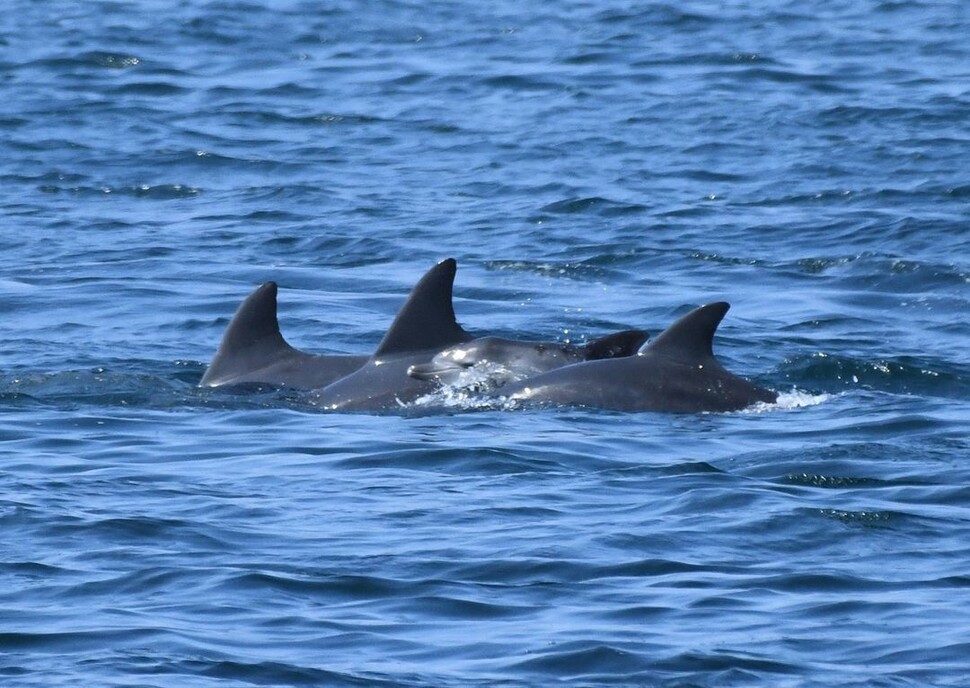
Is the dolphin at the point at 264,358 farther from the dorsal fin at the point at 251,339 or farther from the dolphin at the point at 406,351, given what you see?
the dolphin at the point at 406,351

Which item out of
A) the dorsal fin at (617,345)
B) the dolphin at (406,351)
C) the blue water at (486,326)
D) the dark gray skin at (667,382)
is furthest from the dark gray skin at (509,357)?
the blue water at (486,326)

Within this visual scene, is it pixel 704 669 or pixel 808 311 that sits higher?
pixel 704 669

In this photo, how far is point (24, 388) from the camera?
14695 mm

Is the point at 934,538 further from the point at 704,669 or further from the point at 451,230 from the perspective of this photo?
the point at 451,230

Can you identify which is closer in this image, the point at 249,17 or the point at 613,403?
the point at 613,403

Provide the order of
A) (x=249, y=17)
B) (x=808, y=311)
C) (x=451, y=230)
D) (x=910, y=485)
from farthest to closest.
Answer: (x=249, y=17) < (x=451, y=230) < (x=808, y=311) < (x=910, y=485)

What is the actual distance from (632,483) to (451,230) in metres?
10.1

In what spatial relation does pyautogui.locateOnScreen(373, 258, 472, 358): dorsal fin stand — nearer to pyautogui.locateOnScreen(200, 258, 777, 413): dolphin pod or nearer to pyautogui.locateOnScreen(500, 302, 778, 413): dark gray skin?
pyautogui.locateOnScreen(200, 258, 777, 413): dolphin pod

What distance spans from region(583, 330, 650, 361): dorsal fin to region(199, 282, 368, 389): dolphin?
1753mm

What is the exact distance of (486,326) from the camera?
1717 cm

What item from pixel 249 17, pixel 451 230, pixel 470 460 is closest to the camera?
pixel 470 460

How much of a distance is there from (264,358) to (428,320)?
1.43 m

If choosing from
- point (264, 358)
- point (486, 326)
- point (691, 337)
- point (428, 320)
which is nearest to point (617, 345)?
point (691, 337)

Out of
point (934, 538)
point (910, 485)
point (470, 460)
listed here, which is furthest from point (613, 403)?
point (934, 538)
